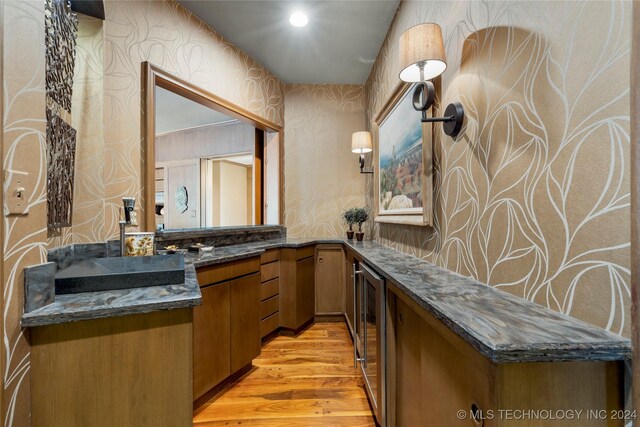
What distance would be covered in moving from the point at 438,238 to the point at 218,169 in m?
5.02

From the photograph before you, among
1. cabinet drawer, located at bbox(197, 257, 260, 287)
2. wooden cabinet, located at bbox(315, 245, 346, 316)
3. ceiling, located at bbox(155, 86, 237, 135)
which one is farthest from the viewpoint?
ceiling, located at bbox(155, 86, 237, 135)

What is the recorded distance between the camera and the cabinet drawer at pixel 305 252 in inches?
106

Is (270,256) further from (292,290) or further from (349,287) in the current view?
(349,287)

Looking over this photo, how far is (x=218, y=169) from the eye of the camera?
5.58m

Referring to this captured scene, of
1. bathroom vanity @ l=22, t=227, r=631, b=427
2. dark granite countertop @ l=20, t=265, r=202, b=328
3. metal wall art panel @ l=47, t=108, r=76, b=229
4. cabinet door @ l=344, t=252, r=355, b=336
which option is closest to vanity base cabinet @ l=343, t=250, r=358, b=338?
cabinet door @ l=344, t=252, r=355, b=336

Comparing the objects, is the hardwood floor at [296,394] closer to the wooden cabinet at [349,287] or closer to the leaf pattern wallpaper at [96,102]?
the wooden cabinet at [349,287]

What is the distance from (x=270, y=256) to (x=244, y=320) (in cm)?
68

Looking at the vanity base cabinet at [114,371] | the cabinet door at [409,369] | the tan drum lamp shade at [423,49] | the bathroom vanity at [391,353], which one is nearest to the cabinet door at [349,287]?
the bathroom vanity at [391,353]

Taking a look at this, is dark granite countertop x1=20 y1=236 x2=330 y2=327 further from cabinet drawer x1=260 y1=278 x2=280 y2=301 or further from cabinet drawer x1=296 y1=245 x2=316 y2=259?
cabinet drawer x1=296 y1=245 x2=316 y2=259

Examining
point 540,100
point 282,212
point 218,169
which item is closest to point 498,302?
point 540,100

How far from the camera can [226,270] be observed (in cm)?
181

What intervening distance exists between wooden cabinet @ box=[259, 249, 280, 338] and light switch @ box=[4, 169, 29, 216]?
1.73 metres

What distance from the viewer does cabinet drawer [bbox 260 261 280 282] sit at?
2.44 m

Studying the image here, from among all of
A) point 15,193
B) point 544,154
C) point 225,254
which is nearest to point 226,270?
point 225,254
